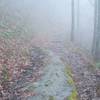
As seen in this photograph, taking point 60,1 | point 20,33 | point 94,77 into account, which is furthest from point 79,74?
point 60,1

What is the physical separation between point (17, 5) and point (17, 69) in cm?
1768

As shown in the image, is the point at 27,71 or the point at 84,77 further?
the point at 84,77

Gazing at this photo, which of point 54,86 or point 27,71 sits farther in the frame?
point 27,71

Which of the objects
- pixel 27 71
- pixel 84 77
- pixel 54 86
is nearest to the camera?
pixel 54 86

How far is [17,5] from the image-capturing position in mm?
27594

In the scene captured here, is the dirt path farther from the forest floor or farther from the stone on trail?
the stone on trail

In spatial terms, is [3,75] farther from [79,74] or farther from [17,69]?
[79,74]

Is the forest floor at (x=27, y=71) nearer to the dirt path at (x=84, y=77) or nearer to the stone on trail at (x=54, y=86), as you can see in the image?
the dirt path at (x=84, y=77)

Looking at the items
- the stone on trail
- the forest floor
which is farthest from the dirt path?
the stone on trail

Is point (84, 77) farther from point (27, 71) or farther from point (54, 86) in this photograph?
point (54, 86)

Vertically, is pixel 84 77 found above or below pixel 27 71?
below

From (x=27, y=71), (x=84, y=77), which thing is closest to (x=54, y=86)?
(x=27, y=71)

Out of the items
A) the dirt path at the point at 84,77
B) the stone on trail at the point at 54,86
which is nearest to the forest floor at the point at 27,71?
the dirt path at the point at 84,77

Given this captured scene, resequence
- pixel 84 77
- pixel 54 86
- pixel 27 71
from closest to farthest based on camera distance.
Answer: pixel 54 86, pixel 27 71, pixel 84 77
